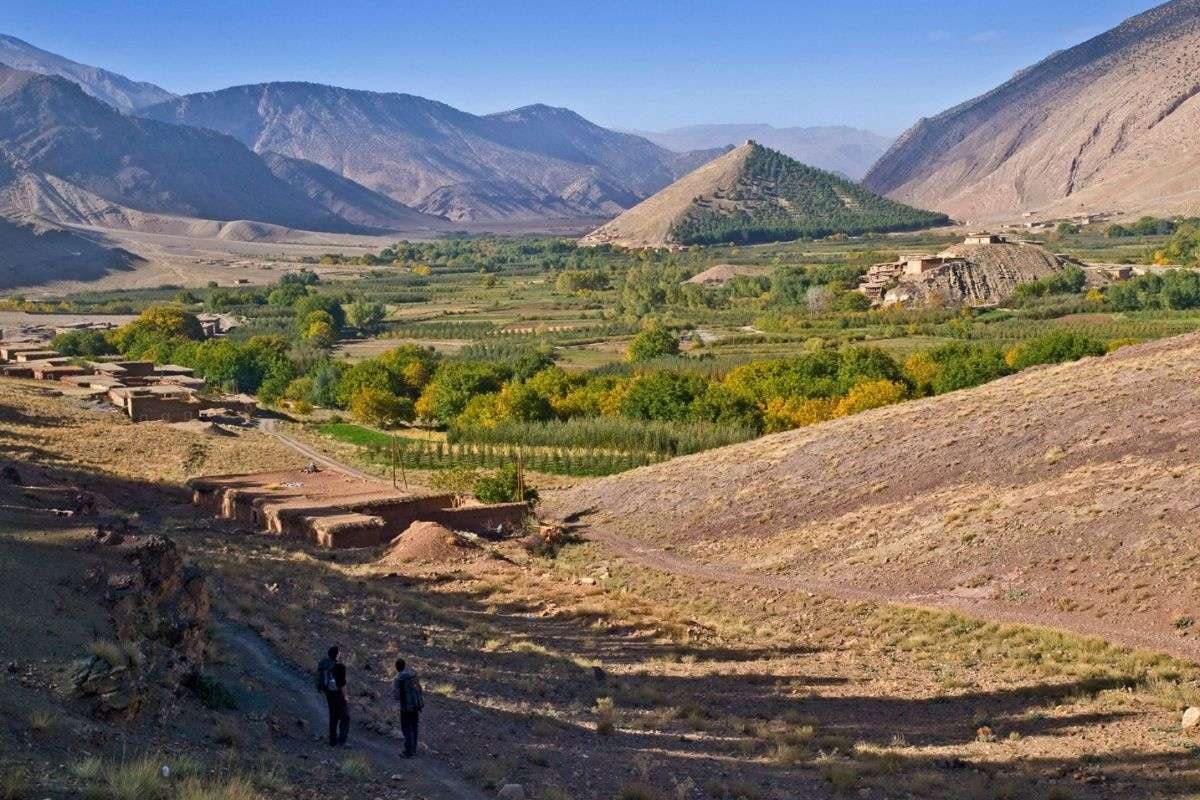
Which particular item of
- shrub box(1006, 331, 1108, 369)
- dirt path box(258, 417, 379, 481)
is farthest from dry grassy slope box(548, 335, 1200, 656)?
shrub box(1006, 331, 1108, 369)

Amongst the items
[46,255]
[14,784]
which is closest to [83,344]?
[14,784]

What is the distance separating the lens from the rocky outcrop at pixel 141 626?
11102mm

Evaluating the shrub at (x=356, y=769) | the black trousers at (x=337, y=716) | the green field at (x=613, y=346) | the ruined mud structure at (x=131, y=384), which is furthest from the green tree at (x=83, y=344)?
the shrub at (x=356, y=769)

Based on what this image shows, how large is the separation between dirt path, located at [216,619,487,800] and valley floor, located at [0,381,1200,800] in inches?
1.7

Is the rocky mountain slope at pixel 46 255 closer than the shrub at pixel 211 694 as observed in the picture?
No

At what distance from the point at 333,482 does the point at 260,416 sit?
2459 centimetres

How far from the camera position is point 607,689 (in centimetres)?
1791

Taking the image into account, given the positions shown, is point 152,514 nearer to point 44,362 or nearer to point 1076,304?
point 44,362

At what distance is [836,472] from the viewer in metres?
31.6

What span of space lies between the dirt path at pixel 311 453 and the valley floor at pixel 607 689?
1648cm

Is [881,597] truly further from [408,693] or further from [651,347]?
[651,347]

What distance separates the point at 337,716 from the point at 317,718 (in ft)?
3.05

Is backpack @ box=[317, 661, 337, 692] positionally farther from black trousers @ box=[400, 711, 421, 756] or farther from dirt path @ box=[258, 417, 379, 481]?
dirt path @ box=[258, 417, 379, 481]

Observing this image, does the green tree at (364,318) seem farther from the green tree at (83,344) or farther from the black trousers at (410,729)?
the black trousers at (410,729)
